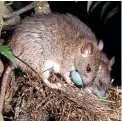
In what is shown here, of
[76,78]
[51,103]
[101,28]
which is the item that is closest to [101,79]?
[76,78]

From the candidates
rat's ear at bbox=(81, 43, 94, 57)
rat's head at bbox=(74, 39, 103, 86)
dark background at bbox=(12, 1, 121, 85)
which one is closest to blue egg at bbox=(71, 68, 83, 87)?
rat's head at bbox=(74, 39, 103, 86)

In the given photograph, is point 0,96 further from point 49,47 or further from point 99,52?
point 99,52

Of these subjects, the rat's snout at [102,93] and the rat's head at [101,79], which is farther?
the rat's head at [101,79]

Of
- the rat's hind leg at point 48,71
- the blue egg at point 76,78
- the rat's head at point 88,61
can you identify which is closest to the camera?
the rat's hind leg at point 48,71

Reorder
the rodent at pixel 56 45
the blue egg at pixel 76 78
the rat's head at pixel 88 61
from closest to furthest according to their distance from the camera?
the rodent at pixel 56 45, the blue egg at pixel 76 78, the rat's head at pixel 88 61

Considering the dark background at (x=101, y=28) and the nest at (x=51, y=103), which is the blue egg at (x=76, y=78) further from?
the dark background at (x=101, y=28)

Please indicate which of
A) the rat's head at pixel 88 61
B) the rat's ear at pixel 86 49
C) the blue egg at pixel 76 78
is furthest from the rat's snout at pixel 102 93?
the rat's ear at pixel 86 49

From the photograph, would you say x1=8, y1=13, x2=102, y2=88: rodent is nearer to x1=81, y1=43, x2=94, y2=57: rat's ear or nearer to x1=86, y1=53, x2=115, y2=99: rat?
x1=81, y1=43, x2=94, y2=57: rat's ear
